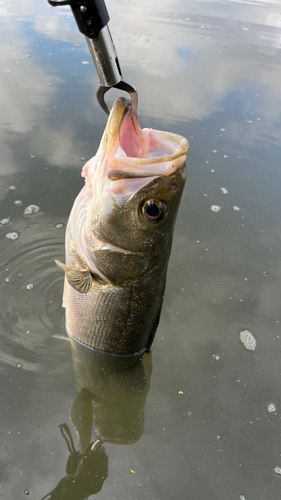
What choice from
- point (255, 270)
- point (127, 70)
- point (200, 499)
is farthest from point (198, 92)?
point (200, 499)

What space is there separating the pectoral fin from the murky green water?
0.83 metres

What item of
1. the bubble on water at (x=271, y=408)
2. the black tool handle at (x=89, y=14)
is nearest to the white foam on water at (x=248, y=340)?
the bubble on water at (x=271, y=408)

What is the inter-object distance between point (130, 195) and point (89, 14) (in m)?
0.70

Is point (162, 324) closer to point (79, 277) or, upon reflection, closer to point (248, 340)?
point (248, 340)

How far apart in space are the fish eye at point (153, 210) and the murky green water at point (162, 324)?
128 cm

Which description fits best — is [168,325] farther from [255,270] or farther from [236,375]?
[255,270]

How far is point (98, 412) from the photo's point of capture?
228 centimetres

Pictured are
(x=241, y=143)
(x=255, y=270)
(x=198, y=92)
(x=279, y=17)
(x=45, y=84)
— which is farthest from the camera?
(x=279, y=17)

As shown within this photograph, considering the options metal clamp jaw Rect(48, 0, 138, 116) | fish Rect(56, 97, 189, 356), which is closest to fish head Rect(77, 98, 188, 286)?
fish Rect(56, 97, 189, 356)

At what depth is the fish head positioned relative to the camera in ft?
4.99

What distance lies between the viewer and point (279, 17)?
339 inches

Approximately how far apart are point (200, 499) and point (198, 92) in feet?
16.9

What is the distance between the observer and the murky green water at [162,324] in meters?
2.04

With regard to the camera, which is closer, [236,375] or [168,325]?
[236,375]
